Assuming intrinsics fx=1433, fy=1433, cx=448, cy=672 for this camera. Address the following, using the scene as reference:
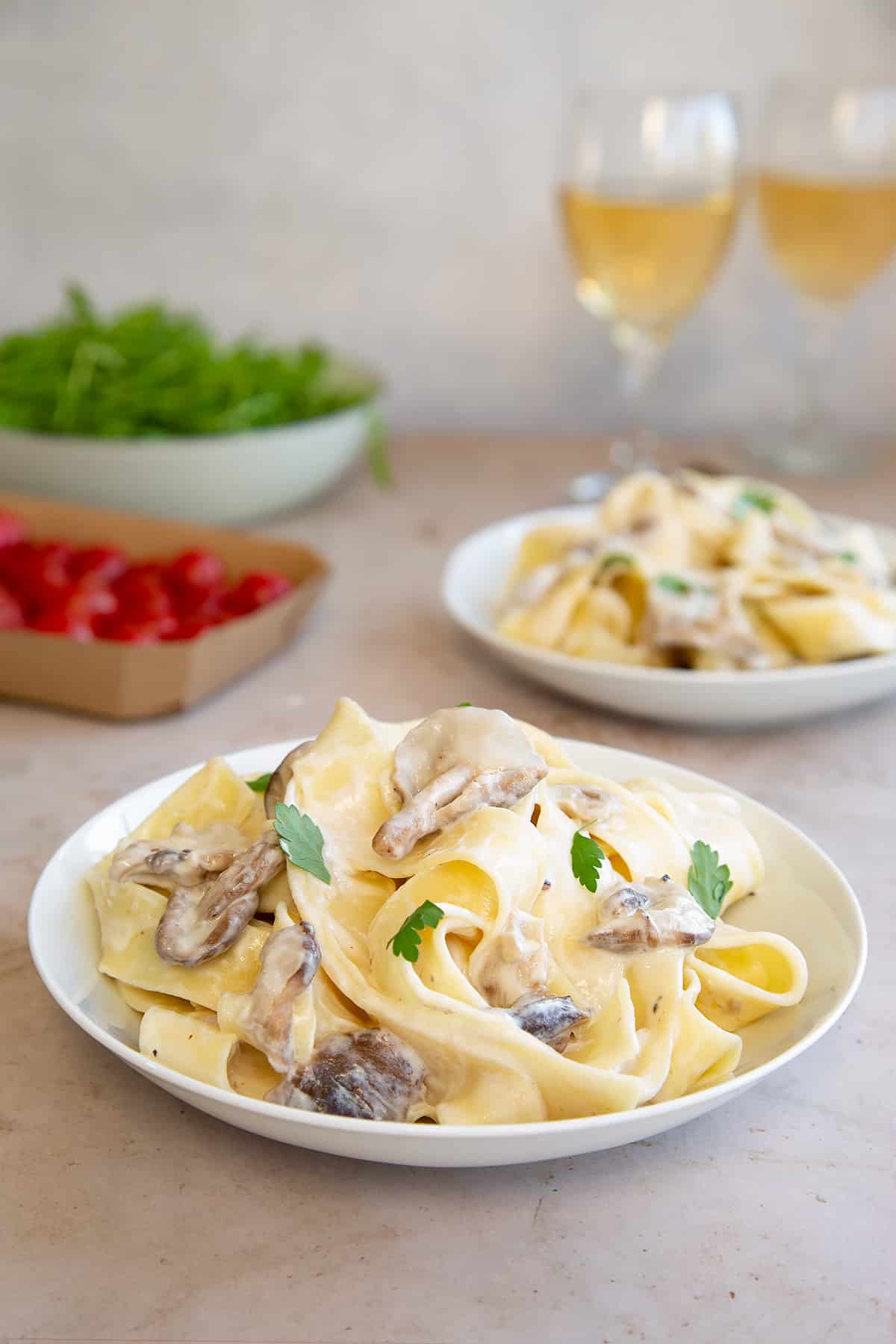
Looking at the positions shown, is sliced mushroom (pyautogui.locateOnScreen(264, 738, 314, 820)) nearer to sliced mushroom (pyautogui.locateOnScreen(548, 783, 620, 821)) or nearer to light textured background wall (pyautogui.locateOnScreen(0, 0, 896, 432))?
sliced mushroom (pyautogui.locateOnScreen(548, 783, 620, 821))

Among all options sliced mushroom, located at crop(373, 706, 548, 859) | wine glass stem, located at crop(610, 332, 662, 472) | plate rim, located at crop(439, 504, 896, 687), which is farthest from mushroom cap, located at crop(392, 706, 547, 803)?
wine glass stem, located at crop(610, 332, 662, 472)

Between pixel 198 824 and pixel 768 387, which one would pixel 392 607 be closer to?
pixel 198 824

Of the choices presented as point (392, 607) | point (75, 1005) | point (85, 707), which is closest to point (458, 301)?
point (392, 607)

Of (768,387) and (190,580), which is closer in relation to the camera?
(190,580)

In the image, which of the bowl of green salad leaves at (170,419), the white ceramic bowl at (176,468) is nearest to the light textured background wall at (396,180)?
the bowl of green salad leaves at (170,419)

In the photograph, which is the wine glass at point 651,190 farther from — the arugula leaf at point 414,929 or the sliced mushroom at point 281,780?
the arugula leaf at point 414,929

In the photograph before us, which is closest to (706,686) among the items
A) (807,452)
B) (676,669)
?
(676,669)
